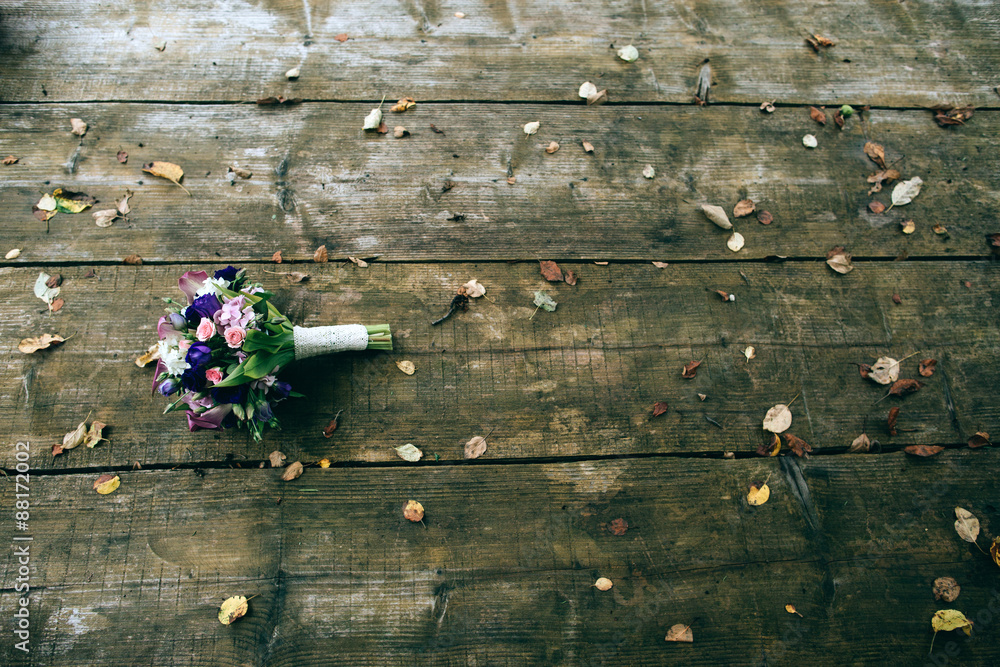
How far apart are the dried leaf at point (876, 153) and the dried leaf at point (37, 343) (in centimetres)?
322

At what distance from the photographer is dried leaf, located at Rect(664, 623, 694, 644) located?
1.63m

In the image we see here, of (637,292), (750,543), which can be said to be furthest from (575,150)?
(750,543)

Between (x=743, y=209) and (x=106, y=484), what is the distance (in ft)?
8.20

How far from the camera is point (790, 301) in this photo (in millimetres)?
1997

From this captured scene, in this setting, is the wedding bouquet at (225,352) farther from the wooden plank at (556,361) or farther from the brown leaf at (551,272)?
the brown leaf at (551,272)

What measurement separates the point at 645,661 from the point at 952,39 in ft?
9.88

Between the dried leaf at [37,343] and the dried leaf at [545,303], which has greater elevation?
the dried leaf at [545,303]

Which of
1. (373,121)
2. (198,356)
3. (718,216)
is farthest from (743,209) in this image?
(198,356)

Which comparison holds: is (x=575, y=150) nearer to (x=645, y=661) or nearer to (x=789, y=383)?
(x=789, y=383)

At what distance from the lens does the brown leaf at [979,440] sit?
185 cm

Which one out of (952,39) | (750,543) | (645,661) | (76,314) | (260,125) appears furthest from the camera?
(952,39)

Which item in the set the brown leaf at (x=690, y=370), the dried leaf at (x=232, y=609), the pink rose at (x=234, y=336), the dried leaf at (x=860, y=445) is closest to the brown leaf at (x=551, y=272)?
the brown leaf at (x=690, y=370)

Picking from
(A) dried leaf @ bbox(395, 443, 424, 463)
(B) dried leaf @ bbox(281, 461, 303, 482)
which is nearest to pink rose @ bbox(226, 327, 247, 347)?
(B) dried leaf @ bbox(281, 461, 303, 482)

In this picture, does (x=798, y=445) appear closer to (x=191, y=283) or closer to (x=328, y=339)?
(x=328, y=339)
